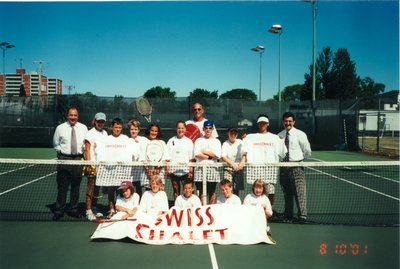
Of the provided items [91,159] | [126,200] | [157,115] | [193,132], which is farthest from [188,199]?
[157,115]

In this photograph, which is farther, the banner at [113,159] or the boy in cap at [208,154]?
the banner at [113,159]

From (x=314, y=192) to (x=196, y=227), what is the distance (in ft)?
15.4

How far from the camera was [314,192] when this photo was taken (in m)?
9.48

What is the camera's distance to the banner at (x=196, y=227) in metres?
5.62

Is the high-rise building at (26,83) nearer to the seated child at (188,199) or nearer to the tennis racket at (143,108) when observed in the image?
the tennis racket at (143,108)

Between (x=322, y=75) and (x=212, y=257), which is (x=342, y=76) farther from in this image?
(x=212, y=257)

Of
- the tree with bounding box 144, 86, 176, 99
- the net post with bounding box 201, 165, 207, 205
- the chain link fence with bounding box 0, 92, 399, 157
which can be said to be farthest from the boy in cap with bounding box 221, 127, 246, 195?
the tree with bounding box 144, 86, 176, 99

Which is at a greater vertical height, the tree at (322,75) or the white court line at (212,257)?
the tree at (322,75)

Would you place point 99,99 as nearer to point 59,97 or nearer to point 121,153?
point 59,97

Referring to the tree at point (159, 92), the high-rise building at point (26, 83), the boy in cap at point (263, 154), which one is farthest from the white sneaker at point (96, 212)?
the tree at point (159, 92)

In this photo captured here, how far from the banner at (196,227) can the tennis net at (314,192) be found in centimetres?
77

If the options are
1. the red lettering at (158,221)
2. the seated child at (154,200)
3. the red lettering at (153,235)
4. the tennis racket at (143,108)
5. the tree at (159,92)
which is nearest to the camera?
the red lettering at (153,235)
